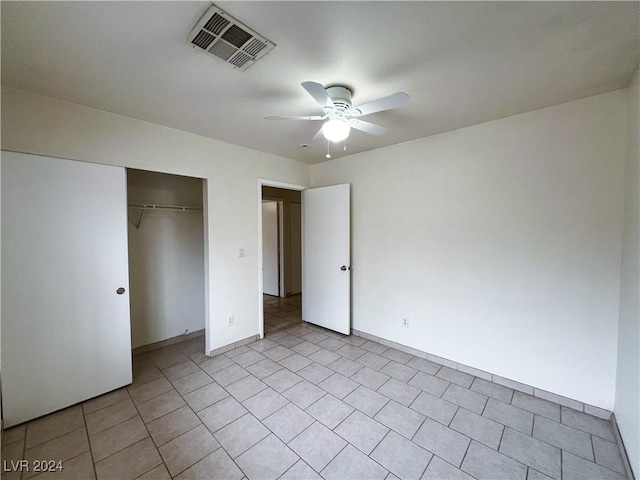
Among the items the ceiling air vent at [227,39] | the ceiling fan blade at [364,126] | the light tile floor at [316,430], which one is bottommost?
the light tile floor at [316,430]

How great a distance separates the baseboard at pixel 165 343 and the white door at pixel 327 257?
159 cm

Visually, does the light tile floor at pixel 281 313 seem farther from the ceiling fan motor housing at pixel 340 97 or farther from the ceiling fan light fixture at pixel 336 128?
the ceiling fan motor housing at pixel 340 97

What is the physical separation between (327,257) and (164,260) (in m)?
2.15

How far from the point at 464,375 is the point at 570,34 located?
9.13 ft

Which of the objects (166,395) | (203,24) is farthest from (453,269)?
(166,395)

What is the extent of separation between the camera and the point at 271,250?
593cm

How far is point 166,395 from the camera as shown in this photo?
233 cm

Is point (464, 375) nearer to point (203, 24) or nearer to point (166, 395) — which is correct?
point (166, 395)

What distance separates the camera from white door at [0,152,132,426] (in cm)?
193

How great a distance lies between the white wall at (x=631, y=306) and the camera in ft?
5.16

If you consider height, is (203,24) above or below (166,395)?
above

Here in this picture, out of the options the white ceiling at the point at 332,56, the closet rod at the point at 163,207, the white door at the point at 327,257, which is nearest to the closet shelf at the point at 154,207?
the closet rod at the point at 163,207

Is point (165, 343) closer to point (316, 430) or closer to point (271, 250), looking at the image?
point (316, 430)

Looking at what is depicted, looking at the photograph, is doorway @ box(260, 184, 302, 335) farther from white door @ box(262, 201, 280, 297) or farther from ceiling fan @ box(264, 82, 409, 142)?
ceiling fan @ box(264, 82, 409, 142)
